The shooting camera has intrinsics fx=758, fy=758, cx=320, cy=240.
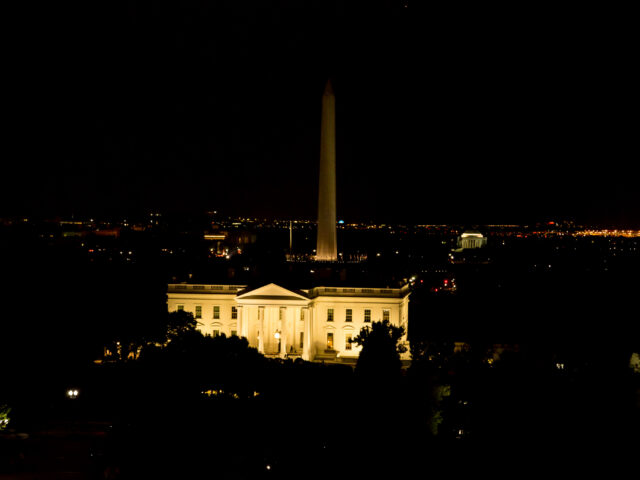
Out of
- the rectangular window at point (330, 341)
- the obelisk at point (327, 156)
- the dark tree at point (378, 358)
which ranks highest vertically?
the obelisk at point (327, 156)

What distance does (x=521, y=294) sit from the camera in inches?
4102

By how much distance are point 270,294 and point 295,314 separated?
243 centimetres

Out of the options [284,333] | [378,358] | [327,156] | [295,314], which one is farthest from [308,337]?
[327,156]

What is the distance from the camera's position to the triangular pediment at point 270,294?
5688 cm

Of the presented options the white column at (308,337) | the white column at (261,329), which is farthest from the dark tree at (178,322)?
the white column at (308,337)

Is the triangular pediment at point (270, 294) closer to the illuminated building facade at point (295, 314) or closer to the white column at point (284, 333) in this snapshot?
the illuminated building facade at point (295, 314)

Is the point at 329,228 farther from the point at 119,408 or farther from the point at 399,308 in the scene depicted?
the point at 119,408

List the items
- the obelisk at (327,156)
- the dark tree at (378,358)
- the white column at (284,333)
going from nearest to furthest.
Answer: the dark tree at (378,358)
the white column at (284,333)
the obelisk at (327,156)

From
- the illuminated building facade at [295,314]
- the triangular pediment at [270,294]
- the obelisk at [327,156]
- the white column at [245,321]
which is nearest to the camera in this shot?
the triangular pediment at [270,294]

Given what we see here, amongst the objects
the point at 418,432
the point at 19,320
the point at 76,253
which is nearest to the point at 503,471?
the point at 418,432

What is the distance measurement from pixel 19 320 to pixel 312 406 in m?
38.5

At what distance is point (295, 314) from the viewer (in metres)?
57.5

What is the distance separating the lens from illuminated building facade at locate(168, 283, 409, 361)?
187 ft

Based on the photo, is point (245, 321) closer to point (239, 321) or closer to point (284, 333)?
point (239, 321)
